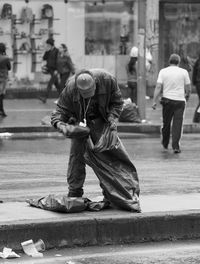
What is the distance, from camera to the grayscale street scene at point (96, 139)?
866cm

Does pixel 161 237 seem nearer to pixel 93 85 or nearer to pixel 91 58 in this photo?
pixel 93 85

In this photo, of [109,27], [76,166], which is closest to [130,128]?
[109,27]

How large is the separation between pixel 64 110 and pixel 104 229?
48.4 inches

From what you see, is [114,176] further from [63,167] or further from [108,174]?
[63,167]

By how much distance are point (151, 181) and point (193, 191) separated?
1.15 meters

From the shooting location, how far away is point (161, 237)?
29.6ft

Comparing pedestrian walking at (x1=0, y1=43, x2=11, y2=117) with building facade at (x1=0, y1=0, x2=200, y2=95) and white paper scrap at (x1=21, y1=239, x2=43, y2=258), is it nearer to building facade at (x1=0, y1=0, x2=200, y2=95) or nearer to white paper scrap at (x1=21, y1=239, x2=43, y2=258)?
building facade at (x1=0, y1=0, x2=200, y2=95)

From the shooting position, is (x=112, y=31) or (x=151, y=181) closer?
(x=151, y=181)

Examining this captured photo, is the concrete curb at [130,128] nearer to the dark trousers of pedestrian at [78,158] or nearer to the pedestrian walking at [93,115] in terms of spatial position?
the dark trousers of pedestrian at [78,158]

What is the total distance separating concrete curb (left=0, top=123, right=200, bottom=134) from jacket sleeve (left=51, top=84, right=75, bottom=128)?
10.8m

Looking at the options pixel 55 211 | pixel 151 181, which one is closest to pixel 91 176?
pixel 151 181

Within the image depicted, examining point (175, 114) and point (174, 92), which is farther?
point (175, 114)

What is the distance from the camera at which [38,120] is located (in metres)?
21.8

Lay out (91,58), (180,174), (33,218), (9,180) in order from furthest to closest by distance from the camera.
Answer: (91,58)
(180,174)
(9,180)
(33,218)
